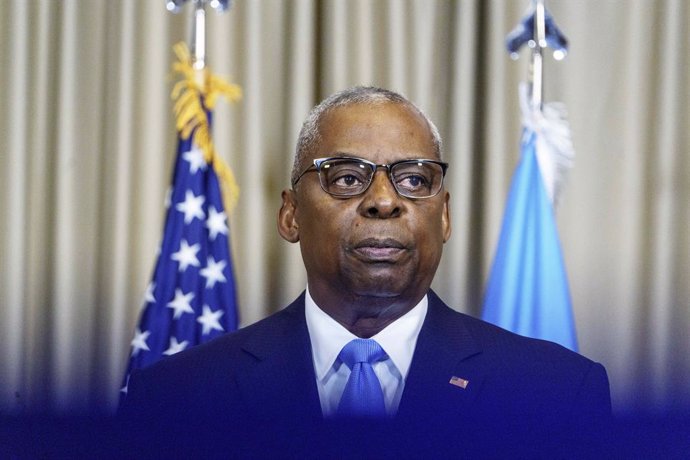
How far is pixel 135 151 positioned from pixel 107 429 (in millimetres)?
2807

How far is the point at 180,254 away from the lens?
286 cm

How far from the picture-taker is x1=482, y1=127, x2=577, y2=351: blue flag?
281cm

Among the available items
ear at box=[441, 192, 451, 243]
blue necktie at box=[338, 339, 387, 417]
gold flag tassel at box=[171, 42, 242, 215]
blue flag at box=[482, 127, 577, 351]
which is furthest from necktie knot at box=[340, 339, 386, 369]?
gold flag tassel at box=[171, 42, 242, 215]

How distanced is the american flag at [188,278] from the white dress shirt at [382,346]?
4.74 feet

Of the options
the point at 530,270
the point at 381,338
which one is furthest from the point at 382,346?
the point at 530,270

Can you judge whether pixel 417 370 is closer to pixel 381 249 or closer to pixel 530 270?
pixel 381 249

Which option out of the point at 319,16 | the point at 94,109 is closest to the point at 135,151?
the point at 94,109

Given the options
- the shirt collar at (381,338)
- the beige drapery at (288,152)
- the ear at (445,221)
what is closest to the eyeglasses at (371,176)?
the ear at (445,221)

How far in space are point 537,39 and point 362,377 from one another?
1782 millimetres

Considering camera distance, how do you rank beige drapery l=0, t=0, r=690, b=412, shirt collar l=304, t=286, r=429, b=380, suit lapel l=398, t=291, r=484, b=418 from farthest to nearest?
beige drapery l=0, t=0, r=690, b=412 < shirt collar l=304, t=286, r=429, b=380 < suit lapel l=398, t=291, r=484, b=418

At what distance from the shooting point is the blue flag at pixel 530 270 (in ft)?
9.21

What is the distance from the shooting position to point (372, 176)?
1330mm

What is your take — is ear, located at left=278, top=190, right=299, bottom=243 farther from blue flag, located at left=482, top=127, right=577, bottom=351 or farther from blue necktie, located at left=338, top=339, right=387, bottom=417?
blue flag, located at left=482, top=127, right=577, bottom=351

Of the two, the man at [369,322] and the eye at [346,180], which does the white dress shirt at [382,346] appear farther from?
the eye at [346,180]
